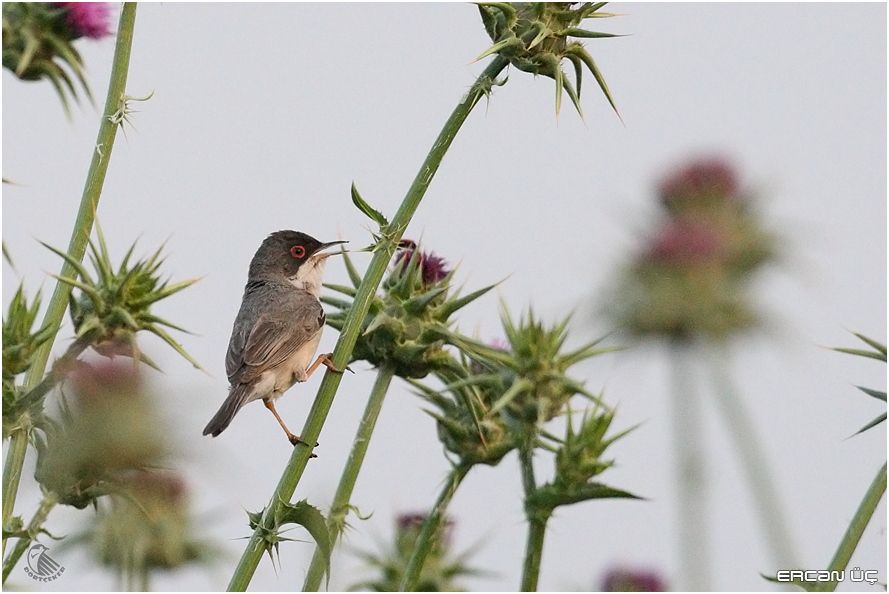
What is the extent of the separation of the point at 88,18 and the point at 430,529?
316cm

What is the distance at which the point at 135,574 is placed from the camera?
24.5 feet

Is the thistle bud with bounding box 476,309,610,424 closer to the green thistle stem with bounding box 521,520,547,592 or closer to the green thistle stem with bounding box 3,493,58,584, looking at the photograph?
the green thistle stem with bounding box 521,520,547,592

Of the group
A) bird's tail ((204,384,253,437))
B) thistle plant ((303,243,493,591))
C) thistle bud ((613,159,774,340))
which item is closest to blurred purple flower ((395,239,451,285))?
thistle plant ((303,243,493,591))

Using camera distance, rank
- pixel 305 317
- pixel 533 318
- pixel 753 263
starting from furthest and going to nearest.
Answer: pixel 753 263
pixel 305 317
pixel 533 318

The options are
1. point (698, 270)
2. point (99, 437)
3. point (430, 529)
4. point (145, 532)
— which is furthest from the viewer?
point (698, 270)

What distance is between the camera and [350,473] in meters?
6.21

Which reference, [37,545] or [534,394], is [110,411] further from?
[534,394]

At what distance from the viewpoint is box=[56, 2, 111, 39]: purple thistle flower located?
6254mm

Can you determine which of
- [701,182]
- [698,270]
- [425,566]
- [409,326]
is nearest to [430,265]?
[409,326]

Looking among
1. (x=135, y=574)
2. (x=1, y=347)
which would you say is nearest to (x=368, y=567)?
(x=135, y=574)

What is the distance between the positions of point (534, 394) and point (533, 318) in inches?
15.0

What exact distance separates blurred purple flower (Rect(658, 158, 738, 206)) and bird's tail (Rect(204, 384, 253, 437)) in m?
7.04

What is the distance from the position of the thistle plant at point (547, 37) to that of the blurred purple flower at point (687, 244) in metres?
6.80

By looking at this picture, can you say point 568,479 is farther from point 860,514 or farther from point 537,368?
point 860,514
